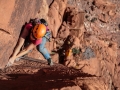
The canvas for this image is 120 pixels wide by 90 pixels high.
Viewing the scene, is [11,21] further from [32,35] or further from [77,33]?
[77,33]

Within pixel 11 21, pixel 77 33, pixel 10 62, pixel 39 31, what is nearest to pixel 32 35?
pixel 39 31

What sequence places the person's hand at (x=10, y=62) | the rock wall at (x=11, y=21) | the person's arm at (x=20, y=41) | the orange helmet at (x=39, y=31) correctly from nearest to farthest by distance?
the rock wall at (x=11, y=21) < the orange helmet at (x=39, y=31) < the person's hand at (x=10, y=62) < the person's arm at (x=20, y=41)

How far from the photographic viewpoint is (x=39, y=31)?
5070mm

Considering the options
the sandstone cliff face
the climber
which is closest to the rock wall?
the sandstone cliff face

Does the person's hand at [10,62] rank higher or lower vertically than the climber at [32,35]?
lower

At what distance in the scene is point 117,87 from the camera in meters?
8.93

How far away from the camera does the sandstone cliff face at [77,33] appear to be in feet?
16.9

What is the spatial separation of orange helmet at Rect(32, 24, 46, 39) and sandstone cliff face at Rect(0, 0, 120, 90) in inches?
17.7

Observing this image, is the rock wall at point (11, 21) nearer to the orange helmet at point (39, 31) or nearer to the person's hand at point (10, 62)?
the person's hand at point (10, 62)

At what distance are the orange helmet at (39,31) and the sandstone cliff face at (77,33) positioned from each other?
0.45 m

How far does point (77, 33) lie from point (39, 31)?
370 centimetres

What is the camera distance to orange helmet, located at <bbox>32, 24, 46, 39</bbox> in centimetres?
507

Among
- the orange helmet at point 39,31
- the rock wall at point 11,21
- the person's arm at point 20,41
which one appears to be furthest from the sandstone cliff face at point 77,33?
the orange helmet at point 39,31

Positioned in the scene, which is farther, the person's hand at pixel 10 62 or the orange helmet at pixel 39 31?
the person's hand at pixel 10 62
